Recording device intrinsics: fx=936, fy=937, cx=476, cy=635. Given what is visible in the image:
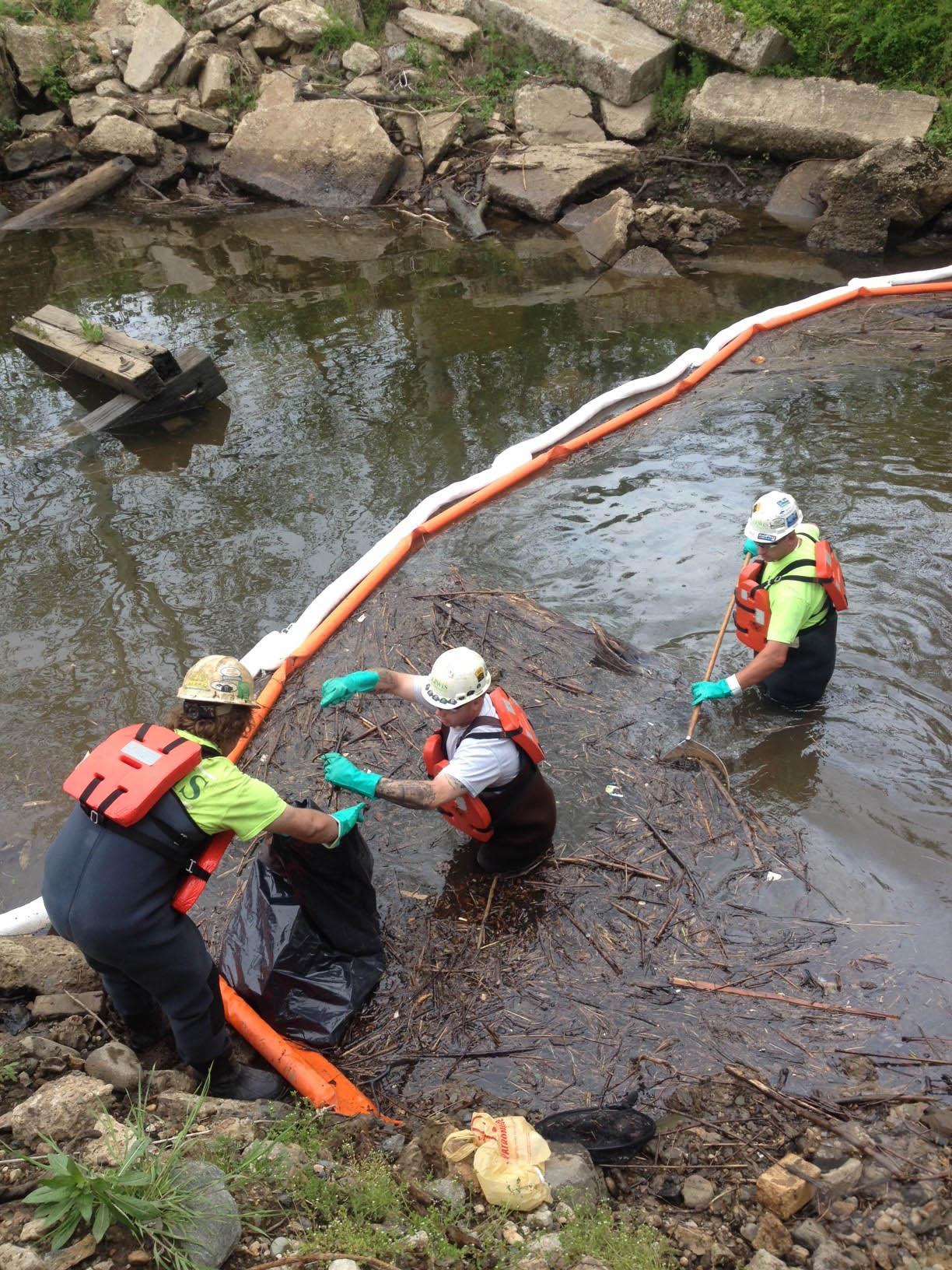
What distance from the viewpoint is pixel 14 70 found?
16000mm

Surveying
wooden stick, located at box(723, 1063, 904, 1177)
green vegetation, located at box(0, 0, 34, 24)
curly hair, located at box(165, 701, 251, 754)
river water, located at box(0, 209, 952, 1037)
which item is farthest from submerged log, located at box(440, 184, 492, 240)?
wooden stick, located at box(723, 1063, 904, 1177)

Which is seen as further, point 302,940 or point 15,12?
point 15,12

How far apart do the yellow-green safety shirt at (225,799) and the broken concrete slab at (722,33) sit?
1384cm

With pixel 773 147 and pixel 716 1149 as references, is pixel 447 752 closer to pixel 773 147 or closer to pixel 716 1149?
pixel 716 1149

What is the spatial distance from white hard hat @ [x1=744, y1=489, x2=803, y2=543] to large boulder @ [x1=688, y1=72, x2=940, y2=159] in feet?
32.0

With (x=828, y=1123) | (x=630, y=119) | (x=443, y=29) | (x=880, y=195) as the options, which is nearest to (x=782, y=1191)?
(x=828, y=1123)

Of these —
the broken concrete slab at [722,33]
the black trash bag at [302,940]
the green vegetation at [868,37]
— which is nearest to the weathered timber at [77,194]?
the broken concrete slab at [722,33]

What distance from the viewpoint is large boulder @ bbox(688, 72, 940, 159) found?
12.2m

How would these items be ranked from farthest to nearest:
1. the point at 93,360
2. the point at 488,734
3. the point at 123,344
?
the point at 123,344
the point at 93,360
the point at 488,734

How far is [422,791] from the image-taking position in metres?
3.77

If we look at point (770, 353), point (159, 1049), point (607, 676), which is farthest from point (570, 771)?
point (770, 353)

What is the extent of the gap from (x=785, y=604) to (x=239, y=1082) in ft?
10.9

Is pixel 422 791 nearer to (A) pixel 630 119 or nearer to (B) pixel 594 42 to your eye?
(A) pixel 630 119

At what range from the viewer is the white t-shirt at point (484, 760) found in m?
3.82
